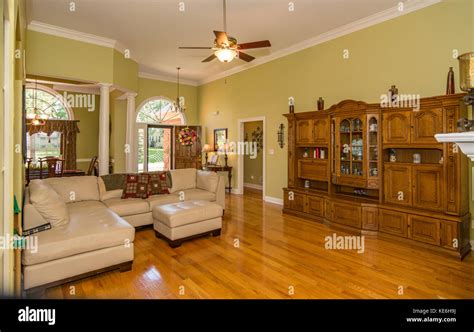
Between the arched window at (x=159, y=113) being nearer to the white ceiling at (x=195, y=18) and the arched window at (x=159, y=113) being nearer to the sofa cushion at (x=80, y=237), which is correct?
the white ceiling at (x=195, y=18)

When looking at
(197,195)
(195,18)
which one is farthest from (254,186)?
(195,18)

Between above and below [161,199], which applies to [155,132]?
above

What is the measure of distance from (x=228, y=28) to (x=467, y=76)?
4039 millimetres

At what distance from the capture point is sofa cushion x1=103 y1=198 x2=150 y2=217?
4129 mm

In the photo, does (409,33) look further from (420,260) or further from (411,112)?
(420,260)

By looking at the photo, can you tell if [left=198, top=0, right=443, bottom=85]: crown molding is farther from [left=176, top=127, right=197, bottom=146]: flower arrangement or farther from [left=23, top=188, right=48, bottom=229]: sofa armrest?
[left=23, top=188, right=48, bottom=229]: sofa armrest

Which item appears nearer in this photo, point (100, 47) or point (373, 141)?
point (373, 141)

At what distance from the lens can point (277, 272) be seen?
9.57ft

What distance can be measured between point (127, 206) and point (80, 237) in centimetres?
159

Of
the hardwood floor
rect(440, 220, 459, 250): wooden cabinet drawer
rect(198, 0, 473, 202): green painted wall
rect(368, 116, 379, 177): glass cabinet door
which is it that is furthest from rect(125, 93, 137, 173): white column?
rect(440, 220, 459, 250): wooden cabinet drawer

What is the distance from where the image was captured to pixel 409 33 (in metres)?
4.18

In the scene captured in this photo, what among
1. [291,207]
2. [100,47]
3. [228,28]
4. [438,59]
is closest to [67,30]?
[100,47]

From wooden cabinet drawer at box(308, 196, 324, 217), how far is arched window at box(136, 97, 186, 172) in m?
5.22

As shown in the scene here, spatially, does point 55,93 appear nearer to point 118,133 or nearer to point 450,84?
point 118,133
